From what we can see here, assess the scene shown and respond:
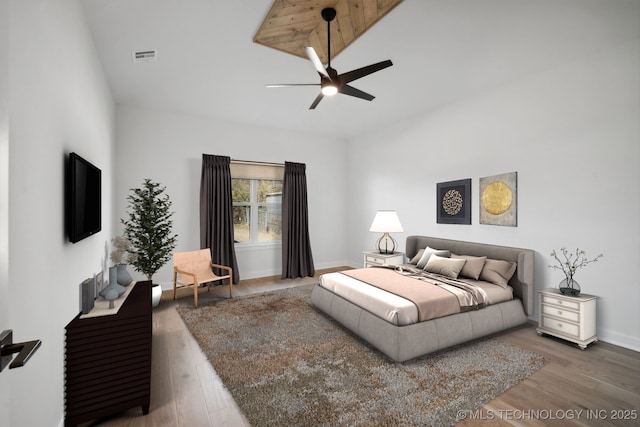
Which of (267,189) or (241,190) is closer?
(241,190)

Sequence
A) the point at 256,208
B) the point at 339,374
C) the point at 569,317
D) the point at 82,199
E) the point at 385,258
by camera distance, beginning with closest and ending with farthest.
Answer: the point at 82,199 → the point at 339,374 → the point at 569,317 → the point at 385,258 → the point at 256,208

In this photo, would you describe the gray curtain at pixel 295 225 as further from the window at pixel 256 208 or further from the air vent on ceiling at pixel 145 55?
the air vent on ceiling at pixel 145 55

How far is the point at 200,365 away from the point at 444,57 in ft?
12.4

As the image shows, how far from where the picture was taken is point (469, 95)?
13.0ft

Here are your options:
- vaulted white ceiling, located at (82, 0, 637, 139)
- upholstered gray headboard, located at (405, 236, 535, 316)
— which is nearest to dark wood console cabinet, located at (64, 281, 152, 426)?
vaulted white ceiling, located at (82, 0, 637, 139)

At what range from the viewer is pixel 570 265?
3090 millimetres

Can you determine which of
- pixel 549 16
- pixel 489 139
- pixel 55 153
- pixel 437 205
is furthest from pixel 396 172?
pixel 55 153

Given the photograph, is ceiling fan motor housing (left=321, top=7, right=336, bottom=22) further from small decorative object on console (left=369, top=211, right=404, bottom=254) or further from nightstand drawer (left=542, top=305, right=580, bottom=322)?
nightstand drawer (left=542, top=305, right=580, bottom=322)

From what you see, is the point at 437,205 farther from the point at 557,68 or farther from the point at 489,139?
the point at 557,68

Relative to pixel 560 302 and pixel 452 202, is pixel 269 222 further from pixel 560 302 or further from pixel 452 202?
pixel 560 302

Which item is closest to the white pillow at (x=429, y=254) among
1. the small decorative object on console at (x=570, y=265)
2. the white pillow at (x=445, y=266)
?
the white pillow at (x=445, y=266)

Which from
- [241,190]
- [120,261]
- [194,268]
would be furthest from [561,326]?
[241,190]

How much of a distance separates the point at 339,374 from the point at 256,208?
3892mm

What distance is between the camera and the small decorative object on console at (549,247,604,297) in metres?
2.87
